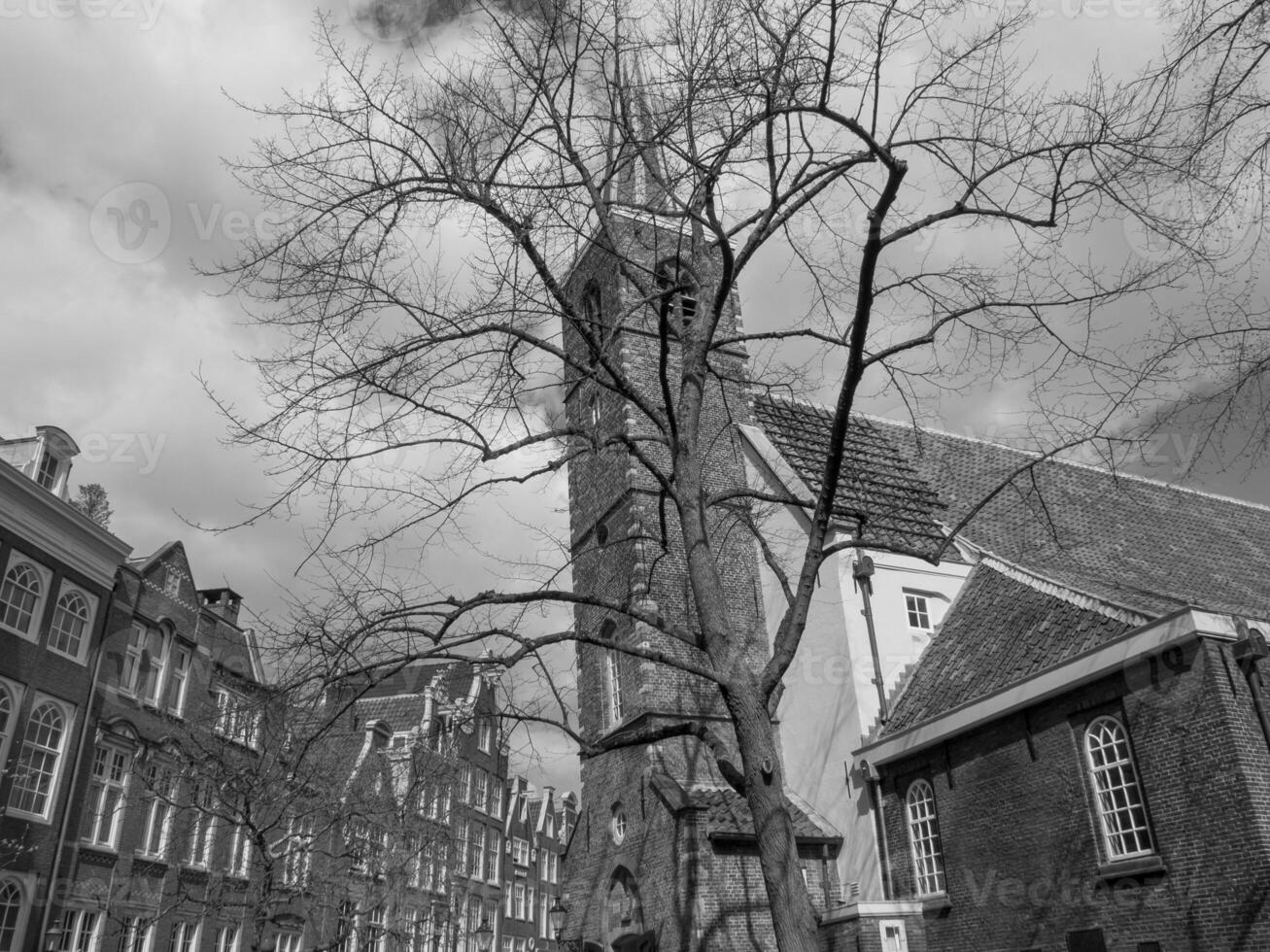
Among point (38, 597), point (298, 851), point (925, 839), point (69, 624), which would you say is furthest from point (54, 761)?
point (925, 839)

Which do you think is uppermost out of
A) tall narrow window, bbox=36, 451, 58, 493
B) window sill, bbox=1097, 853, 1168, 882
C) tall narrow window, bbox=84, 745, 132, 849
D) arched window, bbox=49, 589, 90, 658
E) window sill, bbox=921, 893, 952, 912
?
tall narrow window, bbox=36, 451, 58, 493

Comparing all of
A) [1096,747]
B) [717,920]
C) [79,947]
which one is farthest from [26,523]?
[1096,747]

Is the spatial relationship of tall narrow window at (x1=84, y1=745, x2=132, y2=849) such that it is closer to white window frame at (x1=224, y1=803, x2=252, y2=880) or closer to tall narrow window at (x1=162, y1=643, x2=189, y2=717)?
tall narrow window at (x1=162, y1=643, x2=189, y2=717)

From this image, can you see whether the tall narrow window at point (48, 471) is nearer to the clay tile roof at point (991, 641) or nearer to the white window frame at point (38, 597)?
Answer: the white window frame at point (38, 597)

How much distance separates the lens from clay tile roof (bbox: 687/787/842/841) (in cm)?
1591

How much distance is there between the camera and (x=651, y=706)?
17.1m

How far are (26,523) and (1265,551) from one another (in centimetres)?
2691

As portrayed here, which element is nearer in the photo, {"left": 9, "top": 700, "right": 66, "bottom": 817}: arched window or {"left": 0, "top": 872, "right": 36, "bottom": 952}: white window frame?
{"left": 0, "top": 872, "right": 36, "bottom": 952}: white window frame

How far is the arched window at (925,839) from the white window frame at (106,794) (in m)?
16.0

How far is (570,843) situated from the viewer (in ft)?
64.8

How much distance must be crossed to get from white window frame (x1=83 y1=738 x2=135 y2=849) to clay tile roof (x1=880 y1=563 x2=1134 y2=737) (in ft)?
54.5

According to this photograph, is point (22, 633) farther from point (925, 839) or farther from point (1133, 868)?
point (1133, 868)

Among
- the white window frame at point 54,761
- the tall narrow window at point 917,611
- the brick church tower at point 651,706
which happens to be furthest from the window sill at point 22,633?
the tall narrow window at point 917,611

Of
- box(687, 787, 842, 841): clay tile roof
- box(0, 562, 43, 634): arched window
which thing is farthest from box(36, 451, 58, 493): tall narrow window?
box(687, 787, 842, 841): clay tile roof
